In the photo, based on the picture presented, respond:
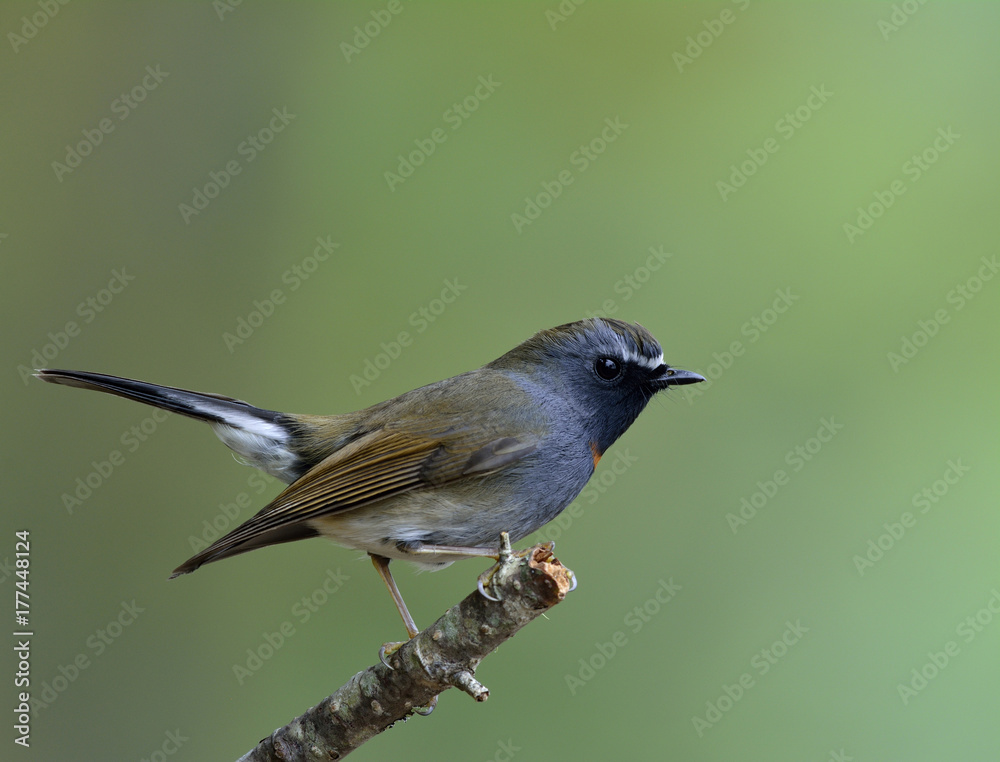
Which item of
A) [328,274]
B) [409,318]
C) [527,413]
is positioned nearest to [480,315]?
[409,318]

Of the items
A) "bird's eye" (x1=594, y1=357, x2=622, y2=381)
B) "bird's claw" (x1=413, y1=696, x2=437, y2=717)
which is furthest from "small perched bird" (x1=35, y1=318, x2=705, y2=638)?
"bird's claw" (x1=413, y1=696, x2=437, y2=717)

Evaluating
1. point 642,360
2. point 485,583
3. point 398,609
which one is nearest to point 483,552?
point 485,583

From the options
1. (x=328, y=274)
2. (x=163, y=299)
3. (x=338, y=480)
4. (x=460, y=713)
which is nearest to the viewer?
(x=338, y=480)

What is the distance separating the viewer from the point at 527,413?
147 inches

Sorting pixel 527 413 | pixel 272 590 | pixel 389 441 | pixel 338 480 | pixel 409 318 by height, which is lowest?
pixel 272 590

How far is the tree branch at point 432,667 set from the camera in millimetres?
2721

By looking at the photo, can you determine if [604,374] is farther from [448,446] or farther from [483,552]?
[483,552]

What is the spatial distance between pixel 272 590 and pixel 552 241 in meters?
3.12

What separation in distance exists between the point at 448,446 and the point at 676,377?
3.43 feet

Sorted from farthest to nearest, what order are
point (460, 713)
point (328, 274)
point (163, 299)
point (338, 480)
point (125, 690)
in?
point (328, 274)
point (163, 299)
point (125, 690)
point (460, 713)
point (338, 480)

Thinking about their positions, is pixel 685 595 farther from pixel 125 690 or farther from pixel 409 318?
pixel 125 690

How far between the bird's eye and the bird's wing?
1.55ft

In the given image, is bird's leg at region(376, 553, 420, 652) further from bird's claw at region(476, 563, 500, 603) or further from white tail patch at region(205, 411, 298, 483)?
bird's claw at region(476, 563, 500, 603)

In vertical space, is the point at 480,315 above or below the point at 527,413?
above
